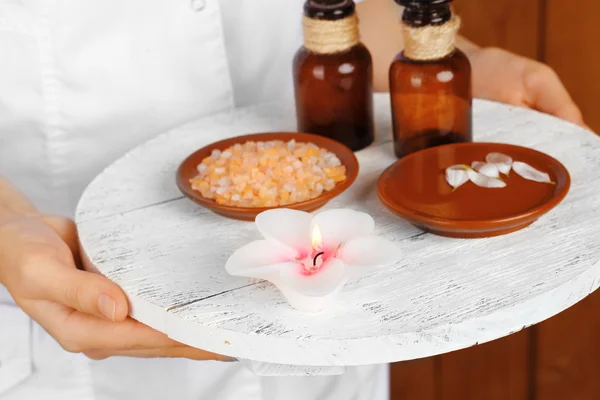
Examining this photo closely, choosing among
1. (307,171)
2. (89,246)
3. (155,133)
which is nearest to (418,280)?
(307,171)

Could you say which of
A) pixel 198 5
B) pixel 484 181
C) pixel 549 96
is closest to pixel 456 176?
pixel 484 181

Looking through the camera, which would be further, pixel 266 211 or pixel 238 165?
pixel 238 165

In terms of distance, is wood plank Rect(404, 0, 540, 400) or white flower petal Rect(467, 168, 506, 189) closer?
white flower petal Rect(467, 168, 506, 189)

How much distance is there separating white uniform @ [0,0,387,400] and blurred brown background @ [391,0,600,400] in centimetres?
53

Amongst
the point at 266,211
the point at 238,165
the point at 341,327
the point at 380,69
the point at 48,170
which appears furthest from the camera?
the point at 380,69

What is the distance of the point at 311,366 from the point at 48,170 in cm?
49

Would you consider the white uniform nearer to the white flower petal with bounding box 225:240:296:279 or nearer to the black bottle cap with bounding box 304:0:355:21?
the black bottle cap with bounding box 304:0:355:21

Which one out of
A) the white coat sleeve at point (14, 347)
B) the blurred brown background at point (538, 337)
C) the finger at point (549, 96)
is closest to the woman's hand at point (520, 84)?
the finger at point (549, 96)

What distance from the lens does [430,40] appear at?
33.4 inches

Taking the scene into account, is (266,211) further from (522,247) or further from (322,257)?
(522,247)

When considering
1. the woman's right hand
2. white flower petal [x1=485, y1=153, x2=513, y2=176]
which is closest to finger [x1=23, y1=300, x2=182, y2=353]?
the woman's right hand

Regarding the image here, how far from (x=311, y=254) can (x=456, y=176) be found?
202 mm

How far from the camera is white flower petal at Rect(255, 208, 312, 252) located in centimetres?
72

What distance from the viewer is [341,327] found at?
637mm
